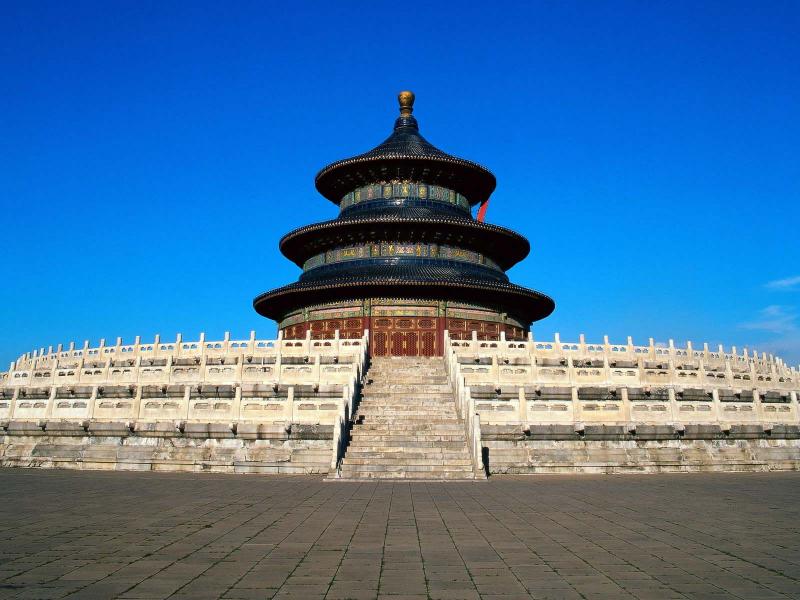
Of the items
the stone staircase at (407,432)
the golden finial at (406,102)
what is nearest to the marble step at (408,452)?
the stone staircase at (407,432)

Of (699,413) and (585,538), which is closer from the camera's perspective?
(585,538)

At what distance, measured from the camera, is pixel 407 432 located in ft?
59.4

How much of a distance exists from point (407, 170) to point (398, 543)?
36867 mm

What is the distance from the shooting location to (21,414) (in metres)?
21.5

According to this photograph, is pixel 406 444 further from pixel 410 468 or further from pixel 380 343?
pixel 380 343

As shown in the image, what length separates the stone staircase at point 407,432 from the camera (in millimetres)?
15961

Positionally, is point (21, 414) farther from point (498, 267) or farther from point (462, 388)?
point (498, 267)

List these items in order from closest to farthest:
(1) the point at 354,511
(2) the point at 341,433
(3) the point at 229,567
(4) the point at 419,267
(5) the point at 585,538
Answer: (3) the point at 229,567
(5) the point at 585,538
(1) the point at 354,511
(2) the point at 341,433
(4) the point at 419,267

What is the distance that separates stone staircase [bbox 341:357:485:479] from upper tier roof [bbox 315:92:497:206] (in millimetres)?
21391

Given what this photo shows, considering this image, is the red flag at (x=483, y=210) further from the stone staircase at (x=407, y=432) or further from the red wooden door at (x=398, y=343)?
the stone staircase at (x=407, y=432)

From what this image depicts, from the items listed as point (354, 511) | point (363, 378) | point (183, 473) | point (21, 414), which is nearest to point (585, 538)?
point (354, 511)

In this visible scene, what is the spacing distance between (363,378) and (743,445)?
1338 cm

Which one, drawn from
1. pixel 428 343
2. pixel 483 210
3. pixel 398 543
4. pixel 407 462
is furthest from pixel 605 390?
pixel 483 210

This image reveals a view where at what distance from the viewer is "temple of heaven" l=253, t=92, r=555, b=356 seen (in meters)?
→ 36.0
